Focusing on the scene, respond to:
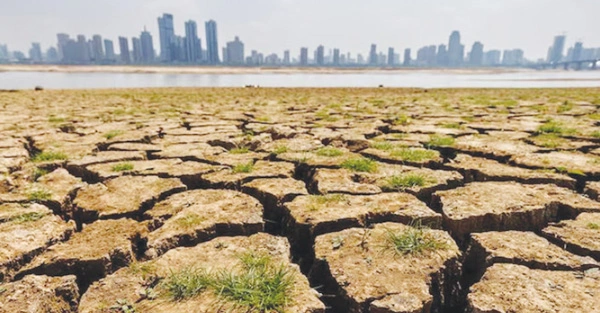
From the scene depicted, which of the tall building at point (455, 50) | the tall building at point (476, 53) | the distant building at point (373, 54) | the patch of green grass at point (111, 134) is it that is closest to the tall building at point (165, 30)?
the distant building at point (373, 54)

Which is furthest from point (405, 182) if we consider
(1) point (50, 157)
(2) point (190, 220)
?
(1) point (50, 157)

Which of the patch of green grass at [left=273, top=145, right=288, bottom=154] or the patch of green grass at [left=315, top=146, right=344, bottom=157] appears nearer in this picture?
the patch of green grass at [left=315, top=146, right=344, bottom=157]

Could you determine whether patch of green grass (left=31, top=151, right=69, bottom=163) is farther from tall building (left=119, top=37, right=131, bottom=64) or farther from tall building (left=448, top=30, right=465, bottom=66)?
tall building (left=448, top=30, right=465, bottom=66)

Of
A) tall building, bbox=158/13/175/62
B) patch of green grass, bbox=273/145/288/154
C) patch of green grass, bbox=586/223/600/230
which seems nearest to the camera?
patch of green grass, bbox=586/223/600/230

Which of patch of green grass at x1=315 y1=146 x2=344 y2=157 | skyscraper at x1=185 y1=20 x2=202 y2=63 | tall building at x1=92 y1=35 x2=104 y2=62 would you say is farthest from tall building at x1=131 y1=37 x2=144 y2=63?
patch of green grass at x1=315 y1=146 x2=344 y2=157

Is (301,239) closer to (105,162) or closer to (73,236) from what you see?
(73,236)

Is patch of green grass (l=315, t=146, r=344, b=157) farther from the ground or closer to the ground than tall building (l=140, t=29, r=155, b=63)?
closer to the ground

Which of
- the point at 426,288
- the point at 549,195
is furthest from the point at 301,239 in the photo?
the point at 549,195
